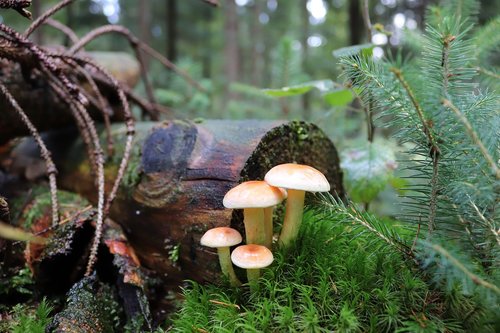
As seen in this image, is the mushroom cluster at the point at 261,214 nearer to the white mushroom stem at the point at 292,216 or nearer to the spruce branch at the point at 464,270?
the white mushroom stem at the point at 292,216

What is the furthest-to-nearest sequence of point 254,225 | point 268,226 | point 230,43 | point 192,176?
point 230,43 < point 192,176 < point 268,226 < point 254,225

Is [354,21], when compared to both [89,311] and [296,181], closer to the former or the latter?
[296,181]

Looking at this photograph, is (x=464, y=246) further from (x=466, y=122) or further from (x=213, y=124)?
(x=213, y=124)

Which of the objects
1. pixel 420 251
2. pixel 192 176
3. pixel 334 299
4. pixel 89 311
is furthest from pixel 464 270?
pixel 89 311

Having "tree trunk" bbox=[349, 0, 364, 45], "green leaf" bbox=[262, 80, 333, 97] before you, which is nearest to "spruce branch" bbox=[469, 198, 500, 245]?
"green leaf" bbox=[262, 80, 333, 97]

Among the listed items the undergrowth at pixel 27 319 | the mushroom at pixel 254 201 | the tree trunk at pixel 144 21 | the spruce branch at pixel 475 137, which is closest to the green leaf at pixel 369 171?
the mushroom at pixel 254 201

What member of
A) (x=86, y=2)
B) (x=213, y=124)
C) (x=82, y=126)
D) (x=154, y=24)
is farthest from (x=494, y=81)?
(x=154, y=24)
